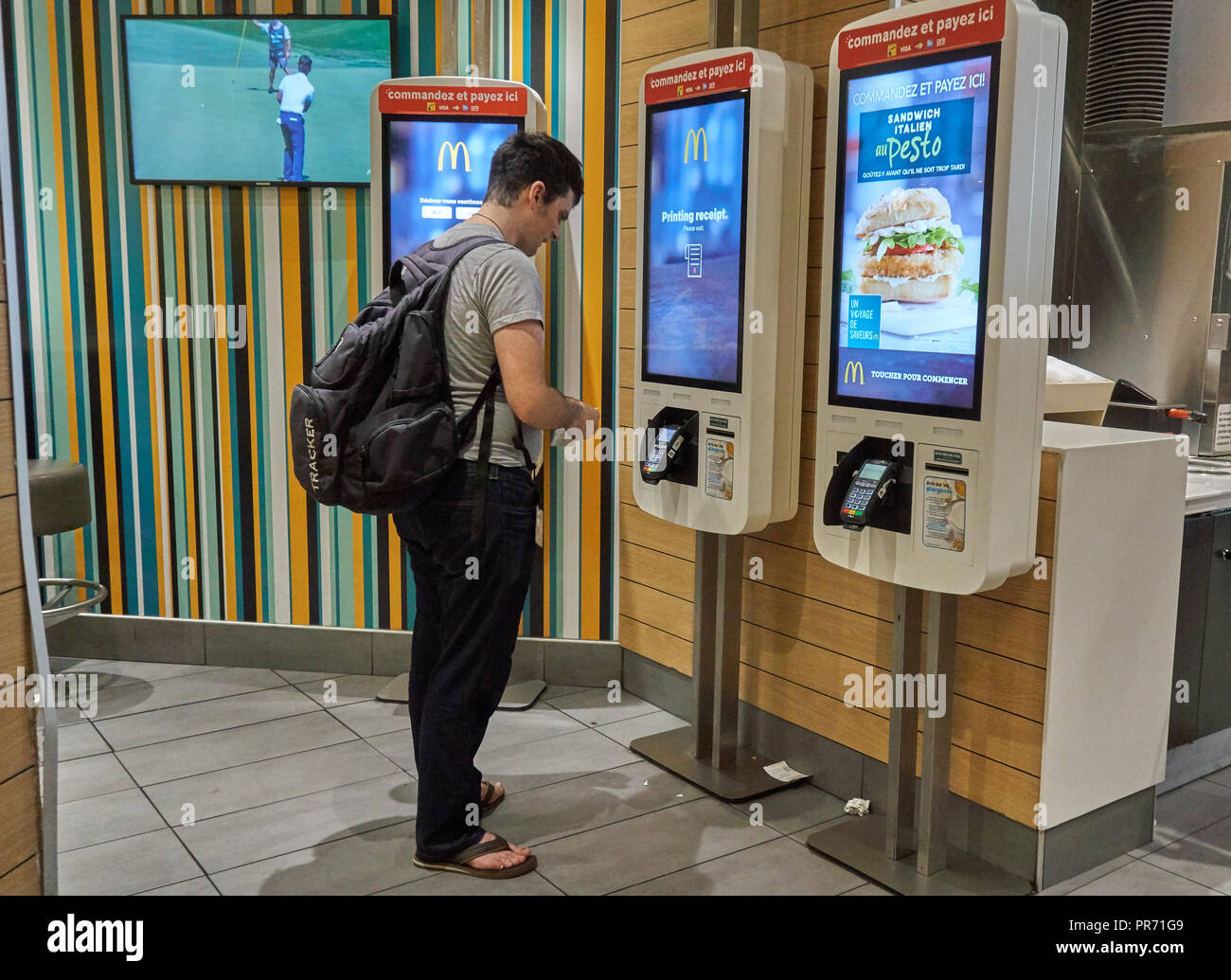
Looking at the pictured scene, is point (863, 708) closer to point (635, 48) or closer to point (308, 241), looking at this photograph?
point (635, 48)

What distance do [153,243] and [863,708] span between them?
3210mm

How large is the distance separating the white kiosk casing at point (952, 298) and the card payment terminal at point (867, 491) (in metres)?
0.05

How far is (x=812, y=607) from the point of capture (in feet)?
11.3

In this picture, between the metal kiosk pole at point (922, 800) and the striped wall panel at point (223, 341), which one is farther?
the striped wall panel at point (223, 341)

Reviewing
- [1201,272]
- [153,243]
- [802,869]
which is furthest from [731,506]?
[153,243]

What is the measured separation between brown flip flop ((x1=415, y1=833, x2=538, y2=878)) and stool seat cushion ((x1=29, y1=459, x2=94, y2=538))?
1948mm

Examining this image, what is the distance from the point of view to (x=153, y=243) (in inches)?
174

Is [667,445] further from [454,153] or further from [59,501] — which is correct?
[59,501]

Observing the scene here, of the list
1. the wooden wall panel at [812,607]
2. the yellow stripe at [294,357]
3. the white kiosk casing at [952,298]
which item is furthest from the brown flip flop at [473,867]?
the yellow stripe at [294,357]

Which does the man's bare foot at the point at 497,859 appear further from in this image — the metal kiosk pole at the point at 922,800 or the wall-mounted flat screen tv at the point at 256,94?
the wall-mounted flat screen tv at the point at 256,94

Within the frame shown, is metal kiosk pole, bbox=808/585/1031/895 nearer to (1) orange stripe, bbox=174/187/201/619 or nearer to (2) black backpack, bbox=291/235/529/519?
(2) black backpack, bbox=291/235/529/519

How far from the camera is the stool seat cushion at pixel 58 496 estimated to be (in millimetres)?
3902

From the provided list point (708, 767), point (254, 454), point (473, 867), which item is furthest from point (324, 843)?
A: point (254, 454)

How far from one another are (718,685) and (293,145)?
8.45 feet
